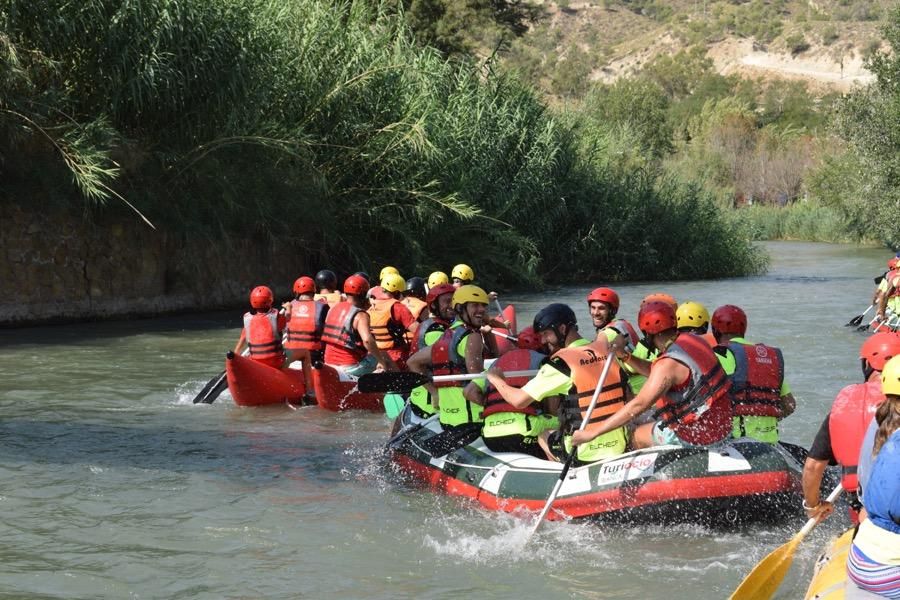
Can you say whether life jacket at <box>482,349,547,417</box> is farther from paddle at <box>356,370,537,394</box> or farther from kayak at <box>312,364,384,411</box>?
kayak at <box>312,364,384,411</box>

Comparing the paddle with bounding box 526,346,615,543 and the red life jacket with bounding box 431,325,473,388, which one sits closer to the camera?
the paddle with bounding box 526,346,615,543

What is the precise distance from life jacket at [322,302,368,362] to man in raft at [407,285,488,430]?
296cm

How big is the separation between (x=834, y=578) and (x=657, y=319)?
8.82ft

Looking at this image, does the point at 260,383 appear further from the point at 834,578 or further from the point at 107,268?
the point at 107,268

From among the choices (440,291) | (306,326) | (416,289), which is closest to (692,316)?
(440,291)

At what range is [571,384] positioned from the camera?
705 centimetres

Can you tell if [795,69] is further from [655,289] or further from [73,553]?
[73,553]

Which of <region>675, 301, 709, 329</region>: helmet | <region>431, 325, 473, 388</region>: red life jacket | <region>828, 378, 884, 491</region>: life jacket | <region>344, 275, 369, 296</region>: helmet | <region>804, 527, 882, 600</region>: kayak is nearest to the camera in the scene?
<region>804, 527, 882, 600</region>: kayak

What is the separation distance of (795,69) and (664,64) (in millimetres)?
13851

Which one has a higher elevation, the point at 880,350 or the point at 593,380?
the point at 880,350

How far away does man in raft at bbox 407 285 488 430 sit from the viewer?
8281 mm

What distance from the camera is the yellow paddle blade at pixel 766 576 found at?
5.33m

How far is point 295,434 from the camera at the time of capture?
1066 centimetres

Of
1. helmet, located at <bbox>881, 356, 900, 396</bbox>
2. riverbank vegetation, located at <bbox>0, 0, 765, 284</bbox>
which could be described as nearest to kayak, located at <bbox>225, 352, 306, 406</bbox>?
riverbank vegetation, located at <bbox>0, 0, 765, 284</bbox>
